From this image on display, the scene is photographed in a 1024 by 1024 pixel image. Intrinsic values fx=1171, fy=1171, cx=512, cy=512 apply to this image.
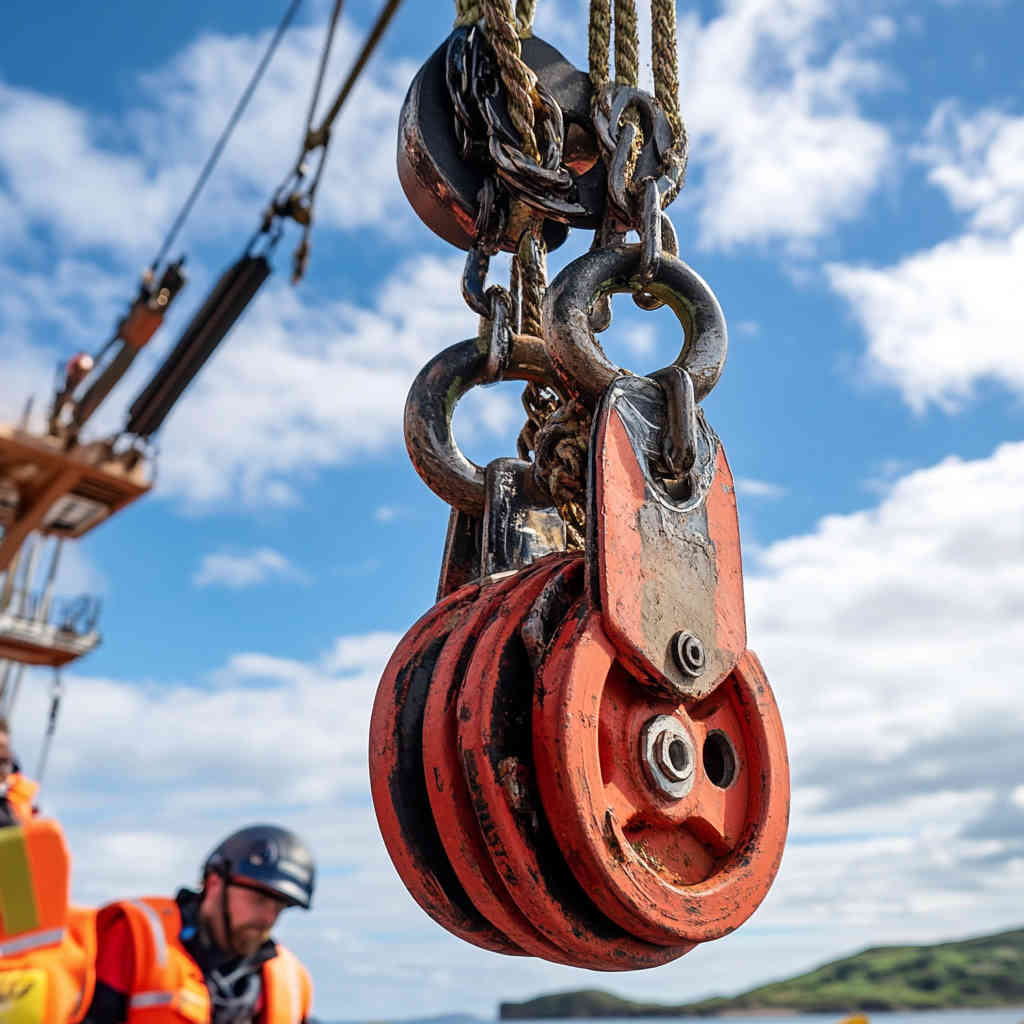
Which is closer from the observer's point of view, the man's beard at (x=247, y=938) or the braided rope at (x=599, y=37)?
the braided rope at (x=599, y=37)

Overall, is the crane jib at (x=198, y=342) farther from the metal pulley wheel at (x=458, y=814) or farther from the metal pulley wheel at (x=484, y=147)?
the metal pulley wheel at (x=458, y=814)

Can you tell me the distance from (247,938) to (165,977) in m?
0.34

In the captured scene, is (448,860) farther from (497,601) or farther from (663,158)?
(663,158)

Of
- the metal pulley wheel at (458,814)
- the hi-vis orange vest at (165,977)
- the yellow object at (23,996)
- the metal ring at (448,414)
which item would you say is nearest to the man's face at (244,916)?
the hi-vis orange vest at (165,977)

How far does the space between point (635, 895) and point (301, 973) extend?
2.74m

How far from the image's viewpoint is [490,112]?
5.88 ft

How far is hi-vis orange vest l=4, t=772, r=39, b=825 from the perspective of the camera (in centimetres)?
425

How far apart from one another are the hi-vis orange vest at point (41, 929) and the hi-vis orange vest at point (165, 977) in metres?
0.12

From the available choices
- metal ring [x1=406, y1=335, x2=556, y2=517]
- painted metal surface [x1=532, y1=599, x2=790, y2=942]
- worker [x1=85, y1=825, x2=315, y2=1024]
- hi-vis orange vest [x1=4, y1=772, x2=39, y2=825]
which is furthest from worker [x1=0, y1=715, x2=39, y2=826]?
painted metal surface [x1=532, y1=599, x2=790, y2=942]

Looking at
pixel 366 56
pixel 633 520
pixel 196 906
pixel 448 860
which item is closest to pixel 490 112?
pixel 633 520

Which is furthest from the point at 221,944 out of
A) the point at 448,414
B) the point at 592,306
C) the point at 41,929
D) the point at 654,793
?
the point at 592,306

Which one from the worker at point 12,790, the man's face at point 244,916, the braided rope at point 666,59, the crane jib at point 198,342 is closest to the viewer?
the braided rope at point 666,59

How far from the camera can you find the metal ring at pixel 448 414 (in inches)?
73.7

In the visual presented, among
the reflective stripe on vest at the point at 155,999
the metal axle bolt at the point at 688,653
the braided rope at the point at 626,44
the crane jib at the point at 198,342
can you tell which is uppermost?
the crane jib at the point at 198,342
